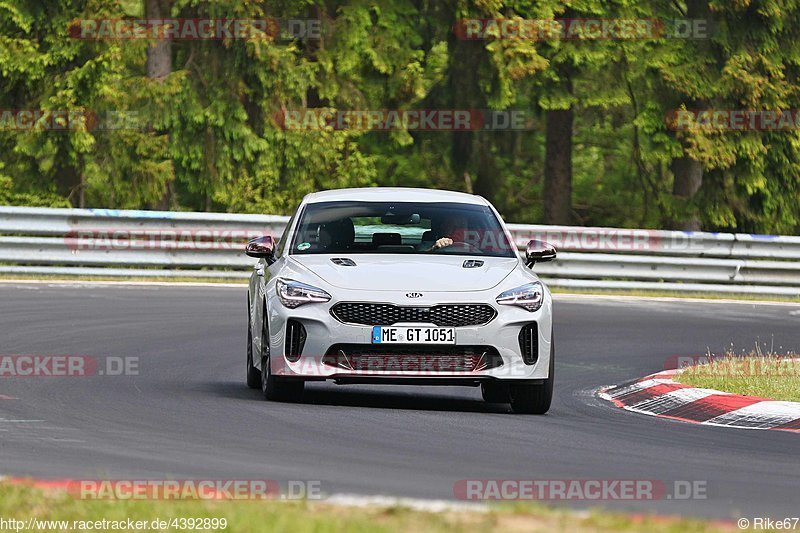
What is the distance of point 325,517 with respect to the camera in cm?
702

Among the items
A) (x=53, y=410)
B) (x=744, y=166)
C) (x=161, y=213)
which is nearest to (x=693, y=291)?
(x=744, y=166)

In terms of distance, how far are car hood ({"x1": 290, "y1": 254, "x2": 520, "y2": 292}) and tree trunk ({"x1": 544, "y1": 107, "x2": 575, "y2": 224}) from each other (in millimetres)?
22321

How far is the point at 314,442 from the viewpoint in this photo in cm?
993

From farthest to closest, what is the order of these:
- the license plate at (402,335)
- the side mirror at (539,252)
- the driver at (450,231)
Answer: the side mirror at (539,252)
the driver at (450,231)
the license plate at (402,335)

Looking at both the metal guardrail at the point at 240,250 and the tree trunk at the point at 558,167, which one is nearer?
the metal guardrail at the point at 240,250

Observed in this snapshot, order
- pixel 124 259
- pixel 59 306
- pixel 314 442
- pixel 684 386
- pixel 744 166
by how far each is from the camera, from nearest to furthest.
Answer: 1. pixel 314 442
2. pixel 684 386
3. pixel 59 306
4. pixel 124 259
5. pixel 744 166

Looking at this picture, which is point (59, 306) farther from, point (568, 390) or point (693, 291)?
point (693, 291)

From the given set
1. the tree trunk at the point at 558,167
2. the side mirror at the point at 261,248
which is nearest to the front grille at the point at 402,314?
the side mirror at the point at 261,248

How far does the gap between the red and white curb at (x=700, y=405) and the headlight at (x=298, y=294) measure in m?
2.73

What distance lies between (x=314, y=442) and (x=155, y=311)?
33.9 ft

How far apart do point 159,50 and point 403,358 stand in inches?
822

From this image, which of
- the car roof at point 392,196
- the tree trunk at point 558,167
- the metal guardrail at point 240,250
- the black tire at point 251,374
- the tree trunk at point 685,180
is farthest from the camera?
the tree trunk at point 558,167

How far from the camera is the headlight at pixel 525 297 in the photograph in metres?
12.0

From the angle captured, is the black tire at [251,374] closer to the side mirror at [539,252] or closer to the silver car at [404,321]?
the silver car at [404,321]
